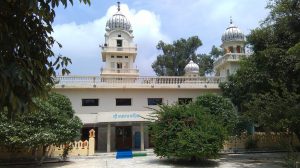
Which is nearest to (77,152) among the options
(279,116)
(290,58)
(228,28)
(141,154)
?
(141,154)

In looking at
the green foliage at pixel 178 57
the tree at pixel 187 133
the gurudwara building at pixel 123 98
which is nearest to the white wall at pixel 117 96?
the gurudwara building at pixel 123 98

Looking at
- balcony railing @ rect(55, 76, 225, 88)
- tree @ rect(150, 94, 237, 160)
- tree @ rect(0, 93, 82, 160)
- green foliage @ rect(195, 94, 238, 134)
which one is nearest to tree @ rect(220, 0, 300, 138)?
green foliage @ rect(195, 94, 238, 134)

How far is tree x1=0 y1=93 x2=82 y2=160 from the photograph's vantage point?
1523 centimetres

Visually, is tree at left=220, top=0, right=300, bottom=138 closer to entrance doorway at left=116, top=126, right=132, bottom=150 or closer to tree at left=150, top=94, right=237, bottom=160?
tree at left=150, top=94, right=237, bottom=160

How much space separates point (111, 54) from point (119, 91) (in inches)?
447

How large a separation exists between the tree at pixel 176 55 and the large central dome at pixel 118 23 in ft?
25.5

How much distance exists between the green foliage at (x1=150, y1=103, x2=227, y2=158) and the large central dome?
21.1 m

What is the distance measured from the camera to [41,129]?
1560 centimetres

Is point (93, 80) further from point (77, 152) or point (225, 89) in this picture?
point (225, 89)

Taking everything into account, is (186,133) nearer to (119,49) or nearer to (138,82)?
(138,82)

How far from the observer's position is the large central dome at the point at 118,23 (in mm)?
36781

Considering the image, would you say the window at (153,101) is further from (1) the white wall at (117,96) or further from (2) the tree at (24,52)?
(2) the tree at (24,52)

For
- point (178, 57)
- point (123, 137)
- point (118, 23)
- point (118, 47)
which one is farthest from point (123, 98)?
point (178, 57)

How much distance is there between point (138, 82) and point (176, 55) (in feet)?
63.5
